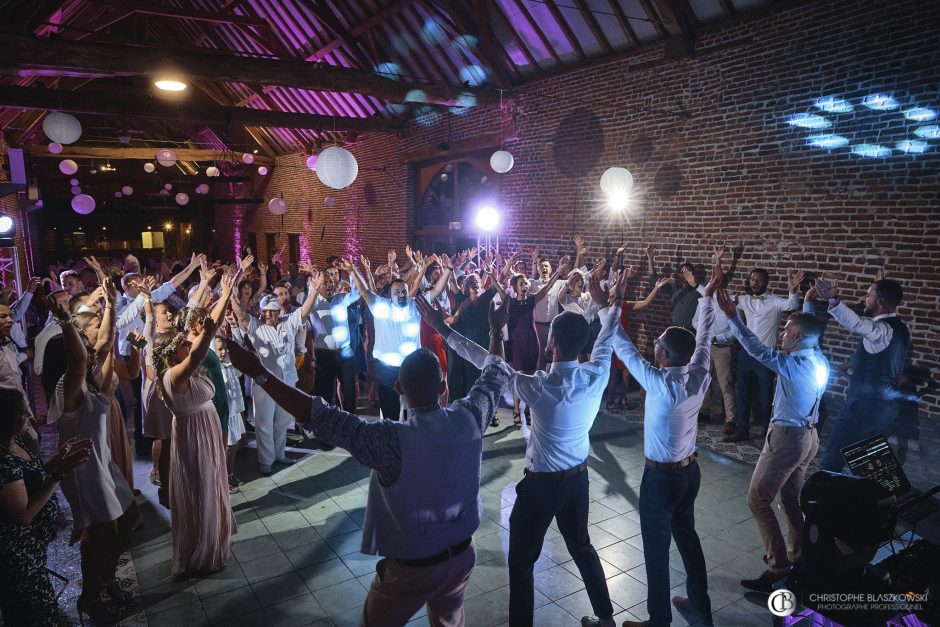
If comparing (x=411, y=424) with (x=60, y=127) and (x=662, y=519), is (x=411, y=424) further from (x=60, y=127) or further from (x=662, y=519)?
(x=60, y=127)

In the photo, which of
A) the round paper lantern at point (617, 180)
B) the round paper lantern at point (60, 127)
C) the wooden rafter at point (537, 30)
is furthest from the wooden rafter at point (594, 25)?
the round paper lantern at point (60, 127)

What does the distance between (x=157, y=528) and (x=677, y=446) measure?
3.88 m

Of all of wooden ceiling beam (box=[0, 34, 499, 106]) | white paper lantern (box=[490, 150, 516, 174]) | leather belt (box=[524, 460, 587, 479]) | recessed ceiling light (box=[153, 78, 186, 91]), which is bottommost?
leather belt (box=[524, 460, 587, 479])

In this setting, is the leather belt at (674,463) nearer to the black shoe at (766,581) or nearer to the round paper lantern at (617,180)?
the black shoe at (766,581)

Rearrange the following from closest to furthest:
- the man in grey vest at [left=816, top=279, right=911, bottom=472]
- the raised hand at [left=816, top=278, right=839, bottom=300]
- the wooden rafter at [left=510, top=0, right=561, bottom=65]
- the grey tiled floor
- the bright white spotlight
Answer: the grey tiled floor, the raised hand at [left=816, top=278, right=839, bottom=300], the man in grey vest at [left=816, top=279, right=911, bottom=472], the wooden rafter at [left=510, top=0, right=561, bottom=65], the bright white spotlight

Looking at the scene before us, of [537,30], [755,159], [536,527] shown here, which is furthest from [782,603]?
[537,30]

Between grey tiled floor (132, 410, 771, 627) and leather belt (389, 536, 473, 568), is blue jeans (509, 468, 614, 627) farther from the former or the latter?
leather belt (389, 536, 473, 568)

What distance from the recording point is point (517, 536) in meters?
2.75

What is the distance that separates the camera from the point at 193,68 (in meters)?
7.05

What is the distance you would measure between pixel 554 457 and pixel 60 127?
23.7ft

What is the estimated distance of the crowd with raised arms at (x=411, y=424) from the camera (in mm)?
2109

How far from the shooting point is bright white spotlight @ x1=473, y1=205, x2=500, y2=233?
33.1 feet

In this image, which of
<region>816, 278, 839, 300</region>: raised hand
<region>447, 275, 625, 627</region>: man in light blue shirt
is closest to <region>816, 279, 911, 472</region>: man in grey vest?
<region>816, 278, 839, 300</region>: raised hand

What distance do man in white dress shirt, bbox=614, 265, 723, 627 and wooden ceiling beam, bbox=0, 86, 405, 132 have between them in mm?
10031
